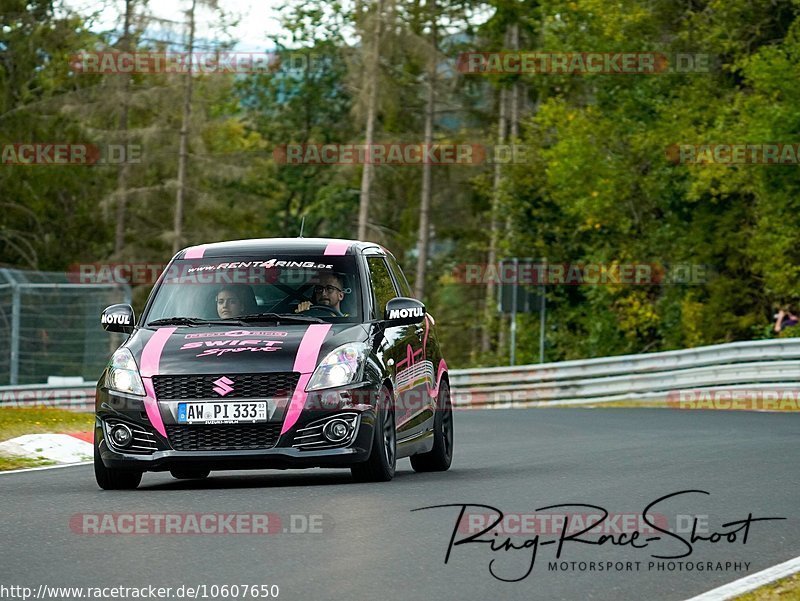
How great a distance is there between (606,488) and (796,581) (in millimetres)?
3655

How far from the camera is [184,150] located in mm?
56156

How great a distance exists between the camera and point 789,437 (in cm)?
1731

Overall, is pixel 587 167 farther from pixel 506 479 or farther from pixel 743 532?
pixel 743 532

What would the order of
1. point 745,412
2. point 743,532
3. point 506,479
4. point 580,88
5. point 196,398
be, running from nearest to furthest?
point 743,532
point 196,398
point 506,479
point 745,412
point 580,88

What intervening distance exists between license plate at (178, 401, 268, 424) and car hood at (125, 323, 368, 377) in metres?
0.22

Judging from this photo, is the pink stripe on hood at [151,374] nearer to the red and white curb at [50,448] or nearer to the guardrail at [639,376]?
the red and white curb at [50,448]

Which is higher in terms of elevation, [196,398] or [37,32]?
[37,32]

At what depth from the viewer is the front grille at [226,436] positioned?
436 inches

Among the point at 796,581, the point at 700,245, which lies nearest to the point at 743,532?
the point at 796,581

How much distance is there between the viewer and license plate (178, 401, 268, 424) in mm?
11055

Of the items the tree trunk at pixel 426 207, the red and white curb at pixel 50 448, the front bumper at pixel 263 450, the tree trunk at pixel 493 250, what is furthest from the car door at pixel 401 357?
the tree trunk at pixel 426 207

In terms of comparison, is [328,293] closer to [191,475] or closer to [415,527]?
[191,475]

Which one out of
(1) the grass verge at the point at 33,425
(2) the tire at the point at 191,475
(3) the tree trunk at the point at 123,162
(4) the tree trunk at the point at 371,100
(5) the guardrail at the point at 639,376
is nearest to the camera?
(2) the tire at the point at 191,475

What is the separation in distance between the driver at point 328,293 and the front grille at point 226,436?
50.1 inches
